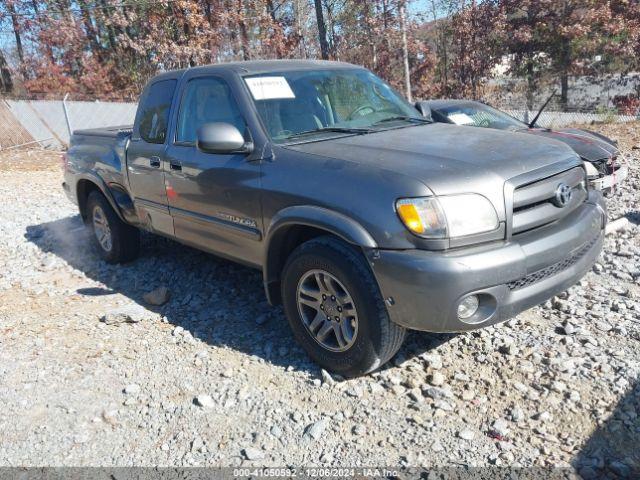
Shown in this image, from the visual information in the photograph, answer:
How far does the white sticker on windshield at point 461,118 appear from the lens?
8125 millimetres

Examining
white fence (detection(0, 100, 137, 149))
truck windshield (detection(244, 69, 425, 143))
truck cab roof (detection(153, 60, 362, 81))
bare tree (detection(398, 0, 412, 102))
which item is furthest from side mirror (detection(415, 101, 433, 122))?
white fence (detection(0, 100, 137, 149))

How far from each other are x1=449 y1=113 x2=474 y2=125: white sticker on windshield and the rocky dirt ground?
3510 mm

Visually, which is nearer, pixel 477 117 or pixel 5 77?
pixel 477 117

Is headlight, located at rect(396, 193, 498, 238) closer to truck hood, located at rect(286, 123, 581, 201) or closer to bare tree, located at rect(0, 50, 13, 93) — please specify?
truck hood, located at rect(286, 123, 581, 201)

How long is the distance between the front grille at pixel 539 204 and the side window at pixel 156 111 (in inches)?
115

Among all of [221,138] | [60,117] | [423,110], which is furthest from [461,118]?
[60,117]

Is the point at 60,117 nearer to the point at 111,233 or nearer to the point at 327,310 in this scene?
the point at 111,233

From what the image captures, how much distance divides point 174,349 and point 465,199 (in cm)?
237

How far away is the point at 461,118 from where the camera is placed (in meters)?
8.23

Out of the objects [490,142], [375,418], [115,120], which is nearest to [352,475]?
[375,418]

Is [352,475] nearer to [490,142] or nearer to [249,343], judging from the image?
[249,343]

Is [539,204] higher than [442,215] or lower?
lower

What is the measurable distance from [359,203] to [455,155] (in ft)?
2.20

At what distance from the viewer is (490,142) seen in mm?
3607
